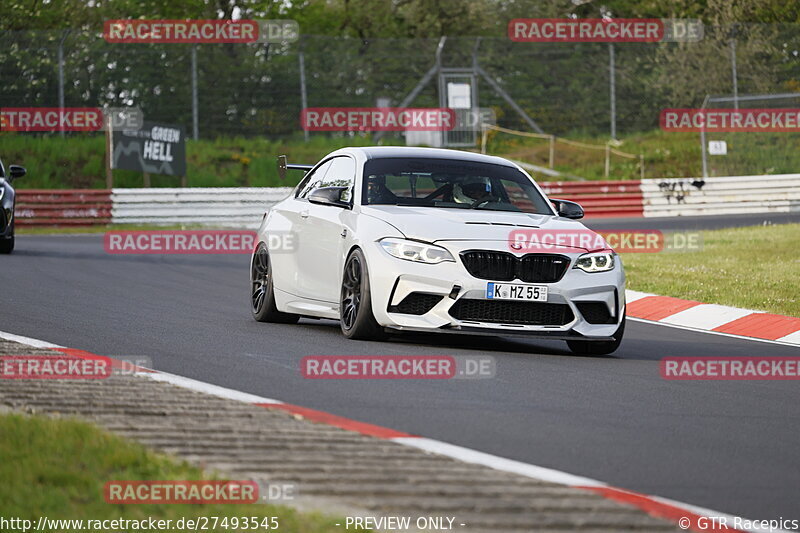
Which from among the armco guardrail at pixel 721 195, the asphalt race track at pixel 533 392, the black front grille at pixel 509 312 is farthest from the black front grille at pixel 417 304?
the armco guardrail at pixel 721 195

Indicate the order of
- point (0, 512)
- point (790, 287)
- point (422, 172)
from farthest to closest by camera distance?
point (790, 287), point (422, 172), point (0, 512)

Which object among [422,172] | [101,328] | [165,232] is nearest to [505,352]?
[422,172]

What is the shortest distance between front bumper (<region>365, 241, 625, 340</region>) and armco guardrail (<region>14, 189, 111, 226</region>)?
2238cm

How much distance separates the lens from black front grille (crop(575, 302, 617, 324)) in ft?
35.4

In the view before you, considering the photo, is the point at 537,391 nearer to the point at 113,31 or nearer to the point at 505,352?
the point at 505,352

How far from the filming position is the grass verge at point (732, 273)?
15609 mm

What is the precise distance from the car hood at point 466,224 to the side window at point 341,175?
622 mm

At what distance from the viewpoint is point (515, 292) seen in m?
10.5

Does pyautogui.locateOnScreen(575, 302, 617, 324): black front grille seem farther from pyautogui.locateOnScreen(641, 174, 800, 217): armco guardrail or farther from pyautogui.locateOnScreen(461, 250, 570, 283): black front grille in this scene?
pyautogui.locateOnScreen(641, 174, 800, 217): armco guardrail

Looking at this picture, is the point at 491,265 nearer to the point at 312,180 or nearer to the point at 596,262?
the point at 596,262

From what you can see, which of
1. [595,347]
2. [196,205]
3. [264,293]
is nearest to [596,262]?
[595,347]

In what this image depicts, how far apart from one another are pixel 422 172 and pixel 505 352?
5.95 ft

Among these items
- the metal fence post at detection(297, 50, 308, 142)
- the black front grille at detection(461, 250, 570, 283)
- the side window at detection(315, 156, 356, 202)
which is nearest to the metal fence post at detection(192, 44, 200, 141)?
the metal fence post at detection(297, 50, 308, 142)

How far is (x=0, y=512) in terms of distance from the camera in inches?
193
